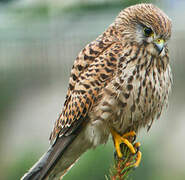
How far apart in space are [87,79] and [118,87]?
0.74ft

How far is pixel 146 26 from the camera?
312 centimetres

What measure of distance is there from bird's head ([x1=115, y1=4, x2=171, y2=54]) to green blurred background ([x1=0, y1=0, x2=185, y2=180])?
3.29 metres

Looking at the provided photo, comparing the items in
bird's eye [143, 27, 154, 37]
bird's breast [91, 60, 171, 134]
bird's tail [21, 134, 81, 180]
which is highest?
bird's eye [143, 27, 154, 37]

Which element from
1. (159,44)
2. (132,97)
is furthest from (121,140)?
(159,44)

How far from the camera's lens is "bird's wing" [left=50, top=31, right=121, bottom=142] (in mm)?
3152

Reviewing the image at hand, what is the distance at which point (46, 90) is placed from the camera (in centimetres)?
861

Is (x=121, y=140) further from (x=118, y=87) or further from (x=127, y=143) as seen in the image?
(x=118, y=87)

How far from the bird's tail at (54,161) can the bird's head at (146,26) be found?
754mm

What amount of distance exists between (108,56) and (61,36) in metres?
4.63

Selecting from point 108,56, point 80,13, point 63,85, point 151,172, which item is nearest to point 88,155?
point 151,172

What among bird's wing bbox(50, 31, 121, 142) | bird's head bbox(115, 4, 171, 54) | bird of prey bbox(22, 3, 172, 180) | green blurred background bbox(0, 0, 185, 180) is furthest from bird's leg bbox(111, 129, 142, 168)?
green blurred background bbox(0, 0, 185, 180)

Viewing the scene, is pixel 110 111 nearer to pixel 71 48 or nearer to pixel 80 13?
pixel 80 13

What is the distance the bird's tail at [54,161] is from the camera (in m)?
3.16

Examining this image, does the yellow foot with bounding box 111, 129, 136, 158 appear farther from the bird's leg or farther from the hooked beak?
the hooked beak
